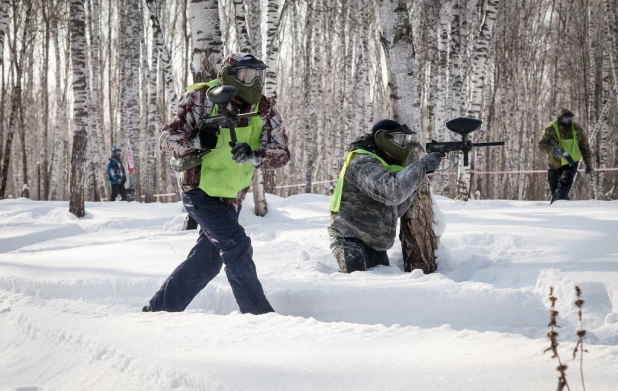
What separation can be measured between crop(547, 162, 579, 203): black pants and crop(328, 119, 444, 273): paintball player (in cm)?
508

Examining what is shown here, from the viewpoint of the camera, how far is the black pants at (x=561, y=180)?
8516 mm

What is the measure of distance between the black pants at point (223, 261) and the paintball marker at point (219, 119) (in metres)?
0.21

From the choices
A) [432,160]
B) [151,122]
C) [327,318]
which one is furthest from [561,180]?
[151,122]

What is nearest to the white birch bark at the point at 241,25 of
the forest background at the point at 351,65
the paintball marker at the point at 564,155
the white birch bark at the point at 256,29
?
the forest background at the point at 351,65

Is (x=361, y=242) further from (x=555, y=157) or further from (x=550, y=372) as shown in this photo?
(x=555, y=157)

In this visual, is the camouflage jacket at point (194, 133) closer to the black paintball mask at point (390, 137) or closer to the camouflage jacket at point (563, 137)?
the black paintball mask at point (390, 137)

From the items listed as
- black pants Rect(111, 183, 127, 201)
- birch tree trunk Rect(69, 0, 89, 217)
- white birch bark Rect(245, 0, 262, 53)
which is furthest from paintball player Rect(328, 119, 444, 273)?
black pants Rect(111, 183, 127, 201)

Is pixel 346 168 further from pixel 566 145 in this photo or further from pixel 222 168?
pixel 566 145

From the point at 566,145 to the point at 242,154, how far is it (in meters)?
6.93

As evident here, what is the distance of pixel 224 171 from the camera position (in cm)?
325

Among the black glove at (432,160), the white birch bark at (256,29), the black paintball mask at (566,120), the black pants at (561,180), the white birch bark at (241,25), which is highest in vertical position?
the white birch bark at (256,29)

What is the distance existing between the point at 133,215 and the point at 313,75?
8354 millimetres

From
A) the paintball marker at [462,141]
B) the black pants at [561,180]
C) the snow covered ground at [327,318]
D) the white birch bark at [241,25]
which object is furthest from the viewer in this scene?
the white birch bark at [241,25]

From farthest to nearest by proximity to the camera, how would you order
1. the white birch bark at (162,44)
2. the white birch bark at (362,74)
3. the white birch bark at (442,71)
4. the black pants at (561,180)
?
the white birch bark at (362,74) < the white birch bark at (442,71) < the white birch bark at (162,44) < the black pants at (561,180)
